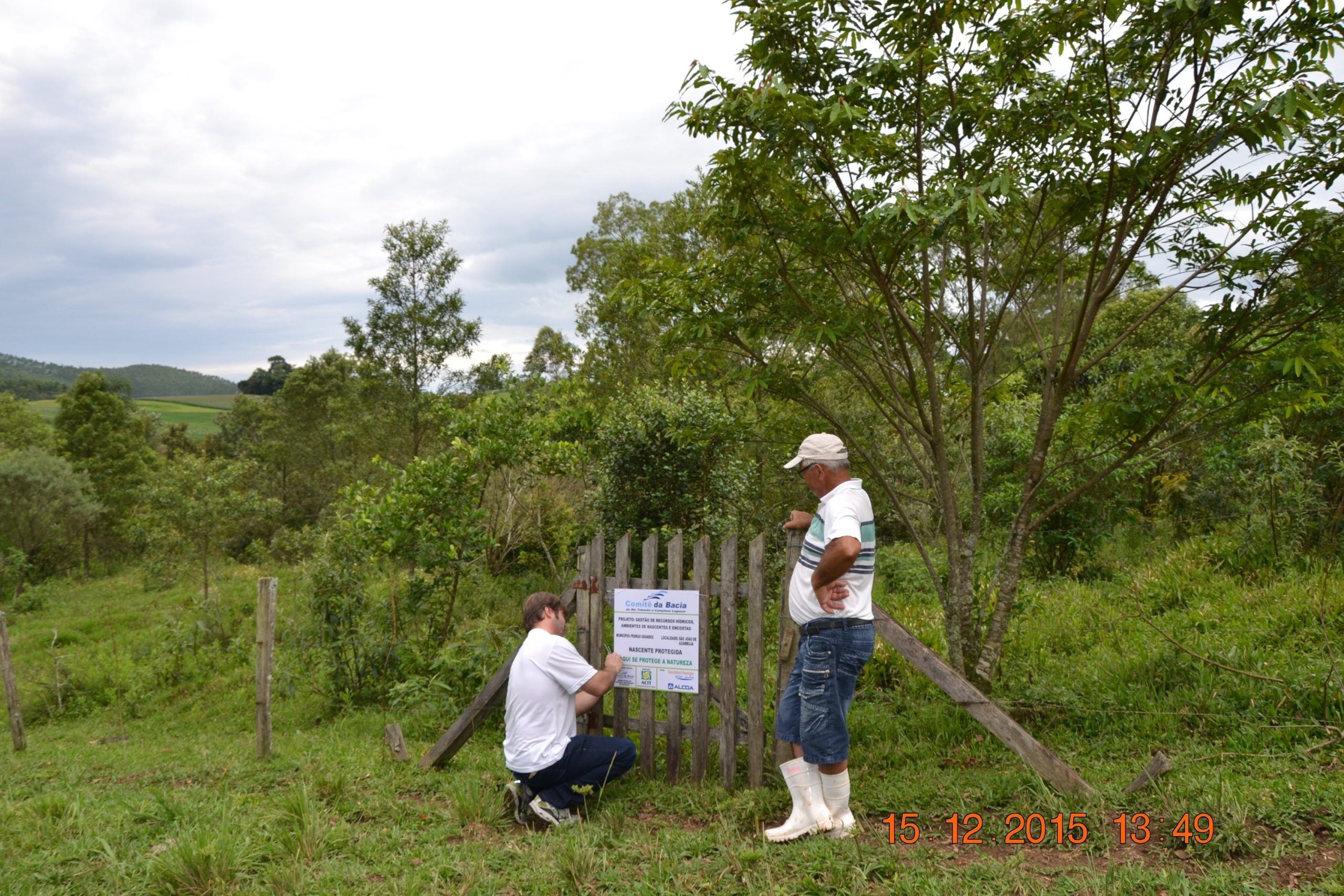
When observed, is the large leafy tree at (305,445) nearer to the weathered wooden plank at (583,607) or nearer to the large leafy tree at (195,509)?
the large leafy tree at (195,509)

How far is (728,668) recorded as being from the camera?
4.70 metres

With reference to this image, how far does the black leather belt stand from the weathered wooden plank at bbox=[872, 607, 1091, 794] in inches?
5.7

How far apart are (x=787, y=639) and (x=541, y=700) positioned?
1430 millimetres

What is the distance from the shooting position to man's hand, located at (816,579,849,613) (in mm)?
3910

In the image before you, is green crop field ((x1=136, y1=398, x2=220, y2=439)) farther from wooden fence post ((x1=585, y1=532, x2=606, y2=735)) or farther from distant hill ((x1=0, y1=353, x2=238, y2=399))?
wooden fence post ((x1=585, y1=532, x2=606, y2=735))

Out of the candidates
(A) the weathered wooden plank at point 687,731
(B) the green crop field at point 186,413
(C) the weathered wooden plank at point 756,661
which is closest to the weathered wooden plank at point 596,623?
(A) the weathered wooden plank at point 687,731

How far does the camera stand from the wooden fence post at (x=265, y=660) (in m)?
6.43

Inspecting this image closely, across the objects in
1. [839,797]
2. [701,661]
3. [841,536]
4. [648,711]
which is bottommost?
[839,797]

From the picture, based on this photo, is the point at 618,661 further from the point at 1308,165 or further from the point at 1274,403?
the point at 1308,165

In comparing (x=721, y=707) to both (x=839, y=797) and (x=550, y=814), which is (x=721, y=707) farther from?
(x=550, y=814)

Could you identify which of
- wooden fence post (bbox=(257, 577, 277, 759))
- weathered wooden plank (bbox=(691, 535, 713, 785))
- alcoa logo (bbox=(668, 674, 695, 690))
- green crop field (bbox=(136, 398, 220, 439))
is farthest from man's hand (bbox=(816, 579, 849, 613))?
green crop field (bbox=(136, 398, 220, 439))

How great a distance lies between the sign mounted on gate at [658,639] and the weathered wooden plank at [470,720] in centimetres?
53
